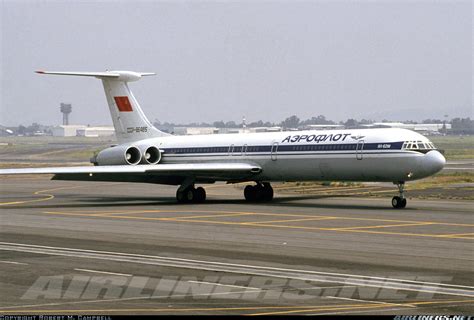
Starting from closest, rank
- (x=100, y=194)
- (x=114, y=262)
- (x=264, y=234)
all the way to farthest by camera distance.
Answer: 1. (x=114, y=262)
2. (x=264, y=234)
3. (x=100, y=194)

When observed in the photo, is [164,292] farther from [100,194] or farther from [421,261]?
[100,194]

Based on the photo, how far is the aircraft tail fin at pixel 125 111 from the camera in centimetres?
4838

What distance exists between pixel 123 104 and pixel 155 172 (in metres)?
8.42

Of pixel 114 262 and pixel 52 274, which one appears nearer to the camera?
pixel 52 274

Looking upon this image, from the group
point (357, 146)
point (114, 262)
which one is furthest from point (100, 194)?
point (114, 262)

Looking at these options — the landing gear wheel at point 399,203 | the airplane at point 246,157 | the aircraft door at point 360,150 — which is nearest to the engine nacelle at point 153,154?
the airplane at point 246,157

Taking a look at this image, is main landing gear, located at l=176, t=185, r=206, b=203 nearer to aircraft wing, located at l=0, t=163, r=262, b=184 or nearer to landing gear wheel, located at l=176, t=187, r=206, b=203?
landing gear wheel, located at l=176, t=187, r=206, b=203

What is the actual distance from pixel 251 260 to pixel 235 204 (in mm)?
20397

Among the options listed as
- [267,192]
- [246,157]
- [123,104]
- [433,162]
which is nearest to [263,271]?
[433,162]

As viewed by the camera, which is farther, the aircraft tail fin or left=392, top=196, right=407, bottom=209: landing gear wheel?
the aircraft tail fin

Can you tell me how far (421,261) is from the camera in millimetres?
20719

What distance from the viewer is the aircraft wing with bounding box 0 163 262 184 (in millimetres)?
39719

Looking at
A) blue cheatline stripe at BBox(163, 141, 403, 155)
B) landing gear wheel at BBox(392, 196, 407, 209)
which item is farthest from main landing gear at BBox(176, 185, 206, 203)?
landing gear wheel at BBox(392, 196, 407, 209)

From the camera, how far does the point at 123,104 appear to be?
48625 mm
